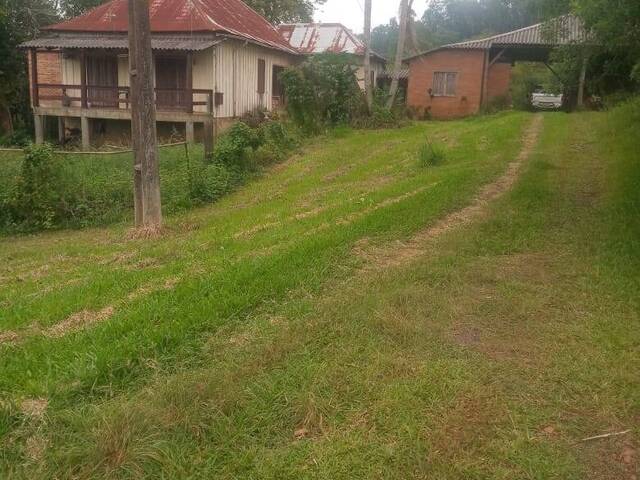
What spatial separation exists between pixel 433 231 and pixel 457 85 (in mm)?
22727

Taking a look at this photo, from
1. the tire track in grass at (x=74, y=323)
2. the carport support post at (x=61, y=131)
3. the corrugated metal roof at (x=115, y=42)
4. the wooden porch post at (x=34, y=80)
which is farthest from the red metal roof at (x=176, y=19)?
the tire track in grass at (x=74, y=323)

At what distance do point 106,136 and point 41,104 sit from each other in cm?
247

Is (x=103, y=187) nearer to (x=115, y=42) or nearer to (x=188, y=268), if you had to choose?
(x=188, y=268)

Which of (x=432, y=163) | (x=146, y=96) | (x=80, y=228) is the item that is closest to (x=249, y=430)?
(x=146, y=96)

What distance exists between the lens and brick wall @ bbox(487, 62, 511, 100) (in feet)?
95.5

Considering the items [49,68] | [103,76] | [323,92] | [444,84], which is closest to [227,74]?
[323,92]

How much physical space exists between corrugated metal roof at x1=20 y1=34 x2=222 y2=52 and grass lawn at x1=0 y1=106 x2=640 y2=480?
41.0 feet

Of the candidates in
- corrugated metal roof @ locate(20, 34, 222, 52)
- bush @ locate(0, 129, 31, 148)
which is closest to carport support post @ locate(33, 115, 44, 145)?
bush @ locate(0, 129, 31, 148)

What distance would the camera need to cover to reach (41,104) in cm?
2242

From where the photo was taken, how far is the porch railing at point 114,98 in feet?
66.6

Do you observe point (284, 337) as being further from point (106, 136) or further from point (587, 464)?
point (106, 136)

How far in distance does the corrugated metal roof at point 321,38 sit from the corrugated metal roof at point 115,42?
402 inches

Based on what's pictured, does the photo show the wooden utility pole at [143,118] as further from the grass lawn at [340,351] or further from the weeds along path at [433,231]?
the weeds along path at [433,231]

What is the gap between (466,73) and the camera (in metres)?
28.6
